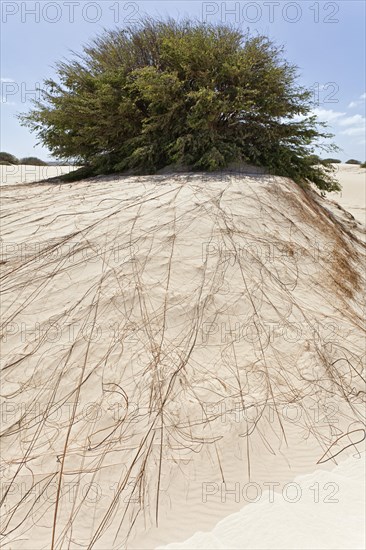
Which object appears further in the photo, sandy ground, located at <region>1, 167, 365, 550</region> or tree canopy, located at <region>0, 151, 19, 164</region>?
tree canopy, located at <region>0, 151, 19, 164</region>

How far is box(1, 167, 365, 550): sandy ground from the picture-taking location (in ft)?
7.40

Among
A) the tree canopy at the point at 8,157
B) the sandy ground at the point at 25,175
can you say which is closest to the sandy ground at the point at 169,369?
the sandy ground at the point at 25,175

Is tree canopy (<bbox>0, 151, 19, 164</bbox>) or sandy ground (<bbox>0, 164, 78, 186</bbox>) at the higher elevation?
tree canopy (<bbox>0, 151, 19, 164</bbox>)

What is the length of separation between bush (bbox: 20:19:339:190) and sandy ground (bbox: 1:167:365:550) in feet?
5.53

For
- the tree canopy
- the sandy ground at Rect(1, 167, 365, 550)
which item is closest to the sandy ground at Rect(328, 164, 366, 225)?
the sandy ground at Rect(1, 167, 365, 550)

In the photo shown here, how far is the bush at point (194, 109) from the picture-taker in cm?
595

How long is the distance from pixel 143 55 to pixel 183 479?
6.86m

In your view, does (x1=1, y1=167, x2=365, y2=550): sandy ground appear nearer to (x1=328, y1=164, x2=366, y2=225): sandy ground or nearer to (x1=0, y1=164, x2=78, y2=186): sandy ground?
(x1=0, y1=164, x2=78, y2=186): sandy ground

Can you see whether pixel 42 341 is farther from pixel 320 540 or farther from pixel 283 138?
pixel 283 138

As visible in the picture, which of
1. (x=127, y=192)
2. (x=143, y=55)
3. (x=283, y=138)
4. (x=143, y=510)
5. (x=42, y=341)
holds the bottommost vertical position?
(x=143, y=510)

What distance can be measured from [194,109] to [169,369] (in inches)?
170

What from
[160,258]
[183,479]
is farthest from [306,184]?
[183,479]

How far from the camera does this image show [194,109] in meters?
5.94

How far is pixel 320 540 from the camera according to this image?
202 centimetres
